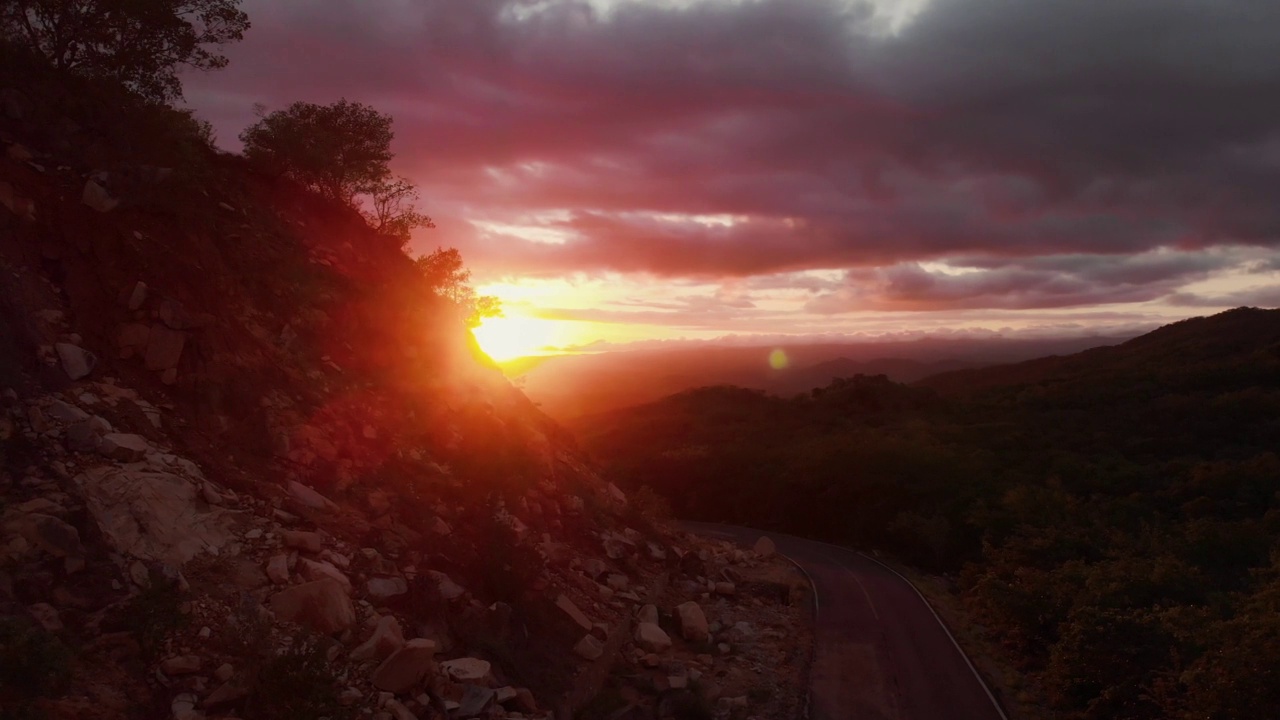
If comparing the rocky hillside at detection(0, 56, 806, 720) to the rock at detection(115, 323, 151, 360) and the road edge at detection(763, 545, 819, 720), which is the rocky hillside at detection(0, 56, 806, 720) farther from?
the road edge at detection(763, 545, 819, 720)

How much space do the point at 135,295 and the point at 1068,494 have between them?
55.9 m

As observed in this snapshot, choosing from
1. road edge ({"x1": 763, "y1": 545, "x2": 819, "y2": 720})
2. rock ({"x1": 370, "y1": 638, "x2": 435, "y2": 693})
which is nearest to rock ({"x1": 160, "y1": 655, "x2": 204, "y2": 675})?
rock ({"x1": 370, "y1": 638, "x2": 435, "y2": 693})

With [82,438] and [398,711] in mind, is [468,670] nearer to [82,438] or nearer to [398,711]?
A: [398,711]

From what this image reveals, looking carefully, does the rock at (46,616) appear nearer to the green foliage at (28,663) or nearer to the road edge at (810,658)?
the green foliage at (28,663)

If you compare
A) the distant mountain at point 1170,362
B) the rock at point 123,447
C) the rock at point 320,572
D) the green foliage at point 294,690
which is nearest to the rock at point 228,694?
the green foliage at point 294,690

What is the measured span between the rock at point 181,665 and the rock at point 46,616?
5.44ft

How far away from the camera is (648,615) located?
25609mm

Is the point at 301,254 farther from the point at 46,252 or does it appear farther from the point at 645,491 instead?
the point at 645,491

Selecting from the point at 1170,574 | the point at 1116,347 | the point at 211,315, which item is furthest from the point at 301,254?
the point at 1116,347

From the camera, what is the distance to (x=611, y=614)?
24.5 meters

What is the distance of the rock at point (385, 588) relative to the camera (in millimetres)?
16688

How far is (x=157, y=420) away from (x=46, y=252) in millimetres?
5330

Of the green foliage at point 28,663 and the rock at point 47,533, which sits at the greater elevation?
the rock at point 47,533

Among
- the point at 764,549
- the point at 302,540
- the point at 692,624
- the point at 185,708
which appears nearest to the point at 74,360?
the point at 302,540
